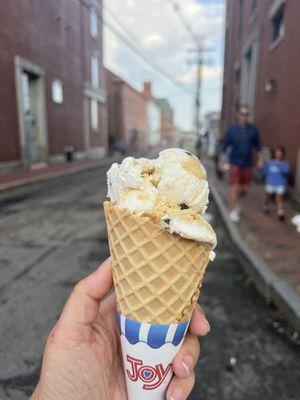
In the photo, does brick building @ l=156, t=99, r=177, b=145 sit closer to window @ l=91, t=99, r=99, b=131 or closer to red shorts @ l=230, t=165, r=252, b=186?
window @ l=91, t=99, r=99, b=131

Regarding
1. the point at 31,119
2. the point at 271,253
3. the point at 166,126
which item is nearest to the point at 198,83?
the point at 31,119

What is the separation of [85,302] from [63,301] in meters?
2.35

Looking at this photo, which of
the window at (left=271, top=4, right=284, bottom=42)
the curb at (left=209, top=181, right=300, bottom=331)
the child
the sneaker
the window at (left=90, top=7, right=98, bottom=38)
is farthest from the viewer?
the window at (left=90, top=7, right=98, bottom=38)

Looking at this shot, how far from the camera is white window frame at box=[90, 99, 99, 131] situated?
1173 inches

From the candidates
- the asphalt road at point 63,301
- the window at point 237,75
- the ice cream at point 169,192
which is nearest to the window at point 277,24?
the window at point 237,75

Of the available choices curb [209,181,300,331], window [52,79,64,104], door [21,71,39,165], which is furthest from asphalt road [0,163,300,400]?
window [52,79,64,104]

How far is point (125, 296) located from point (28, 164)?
17.3m

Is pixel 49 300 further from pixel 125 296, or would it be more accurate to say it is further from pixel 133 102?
pixel 133 102

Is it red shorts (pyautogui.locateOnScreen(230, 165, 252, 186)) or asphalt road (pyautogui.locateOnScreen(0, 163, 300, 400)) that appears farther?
red shorts (pyautogui.locateOnScreen(230, 165, 252, 186))

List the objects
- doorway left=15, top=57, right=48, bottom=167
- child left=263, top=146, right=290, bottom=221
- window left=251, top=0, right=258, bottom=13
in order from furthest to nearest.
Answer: doorway left=15, top=57, right=48, bottom=167 → window left=251, top=0, right=258, bottom=13 → child left=263, top=146, right=290, bottom=221

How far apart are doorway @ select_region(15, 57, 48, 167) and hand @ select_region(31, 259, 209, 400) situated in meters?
16.5

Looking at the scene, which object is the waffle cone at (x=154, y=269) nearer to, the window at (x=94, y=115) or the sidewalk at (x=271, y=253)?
the sidewalk at (x=271, y=253)

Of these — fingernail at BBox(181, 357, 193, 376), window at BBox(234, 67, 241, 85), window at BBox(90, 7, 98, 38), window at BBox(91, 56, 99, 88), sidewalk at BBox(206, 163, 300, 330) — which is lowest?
sidewalk at BBox(206, 163, 300, 330)

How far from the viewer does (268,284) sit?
4.01 meters
